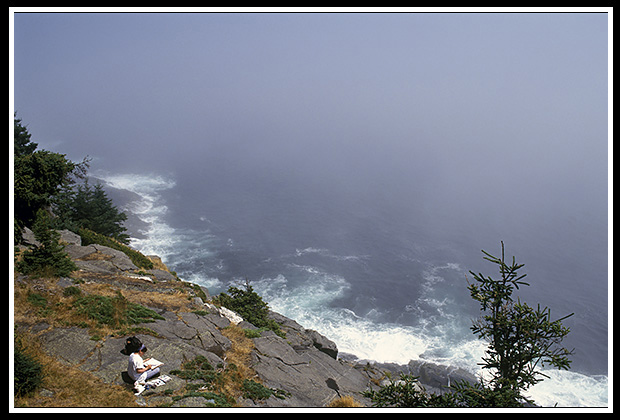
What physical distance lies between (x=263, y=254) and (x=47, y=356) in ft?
269

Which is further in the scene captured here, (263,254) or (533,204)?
(533,204)


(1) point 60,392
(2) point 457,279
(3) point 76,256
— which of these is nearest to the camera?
(1) point 60,392

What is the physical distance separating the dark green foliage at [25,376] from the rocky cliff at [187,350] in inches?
81.2

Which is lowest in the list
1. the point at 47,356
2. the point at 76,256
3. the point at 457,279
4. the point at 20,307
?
the point at 47,356

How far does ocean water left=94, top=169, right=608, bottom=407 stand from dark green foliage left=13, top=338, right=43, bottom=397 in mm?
43770

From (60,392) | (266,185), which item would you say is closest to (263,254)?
(266,185)

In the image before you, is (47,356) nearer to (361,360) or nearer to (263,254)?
(361,360)

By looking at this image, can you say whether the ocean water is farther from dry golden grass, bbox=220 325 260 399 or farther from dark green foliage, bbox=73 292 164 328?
dark green foliage, bbox=73 292 164 328

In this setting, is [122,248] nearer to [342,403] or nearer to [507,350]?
[342,403]

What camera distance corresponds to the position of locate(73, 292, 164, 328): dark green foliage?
57.9 feet

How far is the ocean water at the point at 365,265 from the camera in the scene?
203ft

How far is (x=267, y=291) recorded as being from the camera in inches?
A: 3034

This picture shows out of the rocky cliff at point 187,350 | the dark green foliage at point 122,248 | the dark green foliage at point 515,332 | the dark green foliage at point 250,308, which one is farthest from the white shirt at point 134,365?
the dark green foliage at point 122,248

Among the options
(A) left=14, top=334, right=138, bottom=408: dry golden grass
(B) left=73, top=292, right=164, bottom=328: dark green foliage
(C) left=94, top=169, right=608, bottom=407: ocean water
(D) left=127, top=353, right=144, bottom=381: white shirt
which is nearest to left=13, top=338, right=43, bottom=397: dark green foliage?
(A) left=14, top=334, right=138, bottom=408: dry golden grass
